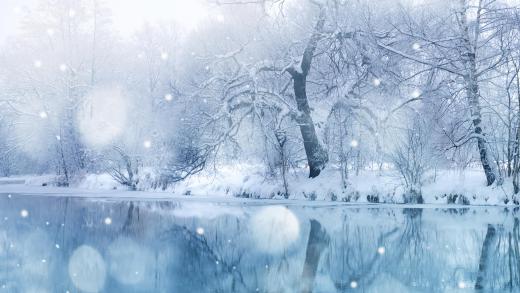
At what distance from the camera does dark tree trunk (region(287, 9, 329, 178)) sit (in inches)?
869

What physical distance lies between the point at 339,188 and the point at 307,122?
3036 mm

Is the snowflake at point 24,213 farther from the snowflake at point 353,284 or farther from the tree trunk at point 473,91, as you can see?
the tree trunk at point 473,91

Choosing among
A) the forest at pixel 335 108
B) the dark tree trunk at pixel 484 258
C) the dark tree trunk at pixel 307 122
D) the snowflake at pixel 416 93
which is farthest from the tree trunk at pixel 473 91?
the dark tree trunk at pixel 484 258

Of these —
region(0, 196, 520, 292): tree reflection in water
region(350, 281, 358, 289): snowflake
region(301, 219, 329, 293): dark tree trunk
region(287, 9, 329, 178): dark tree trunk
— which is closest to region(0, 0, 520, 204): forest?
region(287, 9, 329, 178): dark tree trunk

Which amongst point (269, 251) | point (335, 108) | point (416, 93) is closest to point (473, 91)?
point (416, 93)

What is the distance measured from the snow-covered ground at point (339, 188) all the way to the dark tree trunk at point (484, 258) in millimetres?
6060

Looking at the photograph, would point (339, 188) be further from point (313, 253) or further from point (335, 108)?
point (313, 253)

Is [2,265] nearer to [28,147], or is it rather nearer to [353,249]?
[353,249]

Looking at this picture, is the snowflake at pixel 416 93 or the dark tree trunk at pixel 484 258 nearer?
the dark tree trunk at pixel 484 258

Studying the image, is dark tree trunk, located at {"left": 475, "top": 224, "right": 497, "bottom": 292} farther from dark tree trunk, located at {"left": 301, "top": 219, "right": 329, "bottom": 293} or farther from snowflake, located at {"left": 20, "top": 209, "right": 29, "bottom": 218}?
snowflake, located at {"left": 20, "top": 209, "right": 29, "bottom": 218}

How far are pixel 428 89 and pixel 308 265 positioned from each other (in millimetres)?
13311

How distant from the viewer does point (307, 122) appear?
72.9ft

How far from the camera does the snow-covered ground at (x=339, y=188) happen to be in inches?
719

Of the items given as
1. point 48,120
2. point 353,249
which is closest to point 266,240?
point 353,249
